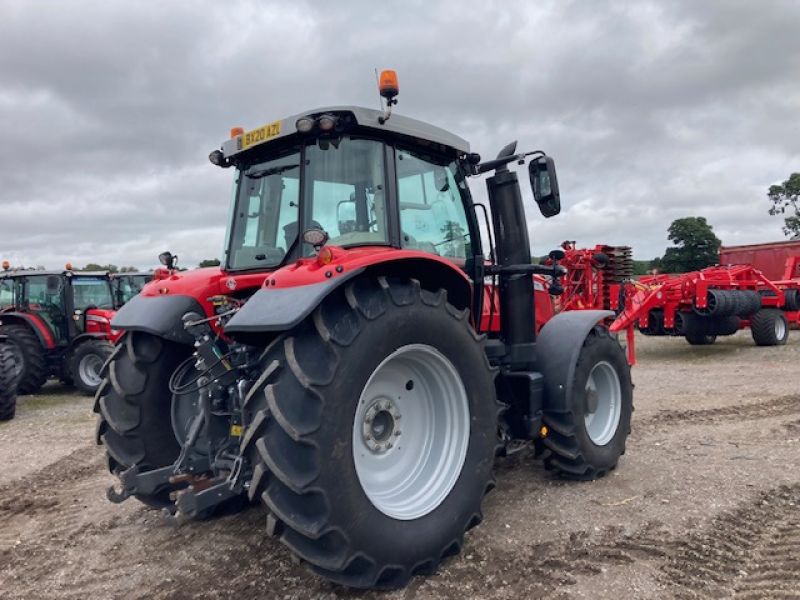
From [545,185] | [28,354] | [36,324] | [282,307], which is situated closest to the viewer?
[282,307]

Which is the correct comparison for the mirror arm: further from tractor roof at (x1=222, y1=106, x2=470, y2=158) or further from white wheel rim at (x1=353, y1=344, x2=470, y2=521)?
white wheel rim at (x1=353, y1=344, x2=470, y2=521)

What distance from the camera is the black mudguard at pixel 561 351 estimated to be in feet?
14.2

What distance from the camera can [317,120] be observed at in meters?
3.46

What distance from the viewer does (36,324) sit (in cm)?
1054

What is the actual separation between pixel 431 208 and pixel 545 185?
2.57 feet

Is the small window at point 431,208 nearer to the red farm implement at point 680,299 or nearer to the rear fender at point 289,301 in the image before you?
the rear fender at point 289,301

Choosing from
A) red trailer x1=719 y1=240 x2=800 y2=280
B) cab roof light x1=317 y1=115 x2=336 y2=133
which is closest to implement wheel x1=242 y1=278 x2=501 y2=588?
cab roof light x1=317 y1=115 x2=336 y2=133

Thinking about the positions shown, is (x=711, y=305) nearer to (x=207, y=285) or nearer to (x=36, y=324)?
(x=207, y=285)

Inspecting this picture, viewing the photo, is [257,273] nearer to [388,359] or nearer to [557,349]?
[388,359]

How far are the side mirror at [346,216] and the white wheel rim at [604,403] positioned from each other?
2206 mm

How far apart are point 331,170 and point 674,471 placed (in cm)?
324

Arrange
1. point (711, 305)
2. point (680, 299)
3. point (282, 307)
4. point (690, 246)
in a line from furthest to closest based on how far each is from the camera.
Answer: point (690, 246)
point (680, 299)
point (711, 305)
point (282, 307)

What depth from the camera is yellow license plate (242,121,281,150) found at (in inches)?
144

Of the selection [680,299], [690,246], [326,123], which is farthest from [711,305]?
[690,246]
